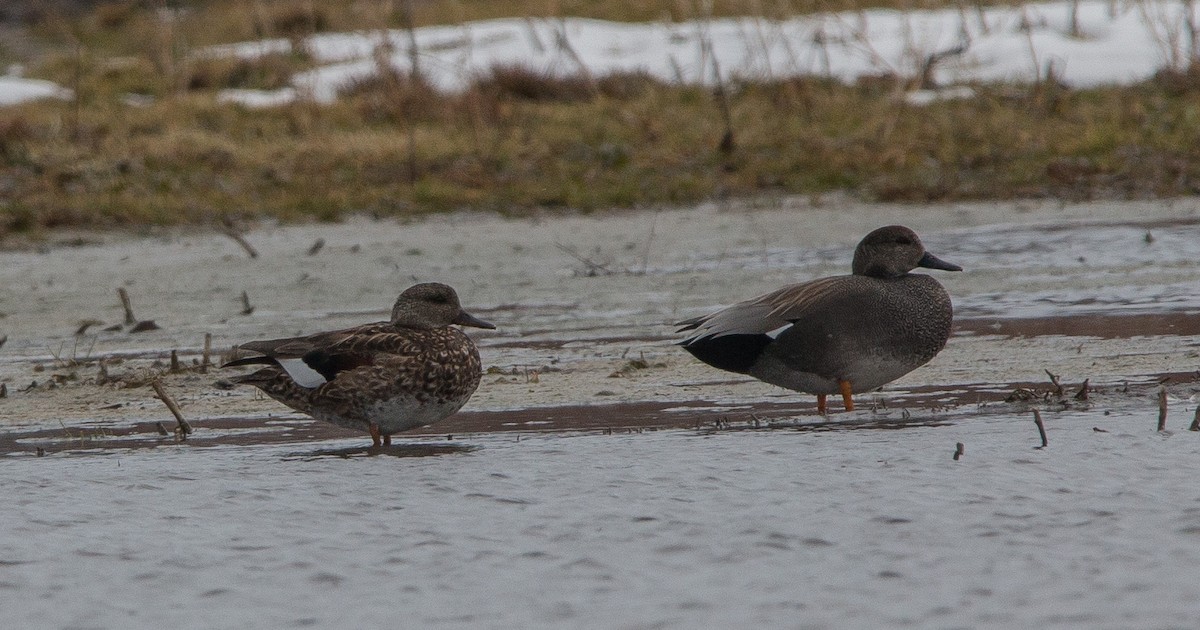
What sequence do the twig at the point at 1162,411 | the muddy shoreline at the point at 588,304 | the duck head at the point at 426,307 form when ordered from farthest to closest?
the muddy shoreline at the point at 588,304 < the duck head at the point at 426,307 < the twig at the point at 1162,411

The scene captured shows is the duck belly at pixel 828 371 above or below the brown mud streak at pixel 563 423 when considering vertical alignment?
above

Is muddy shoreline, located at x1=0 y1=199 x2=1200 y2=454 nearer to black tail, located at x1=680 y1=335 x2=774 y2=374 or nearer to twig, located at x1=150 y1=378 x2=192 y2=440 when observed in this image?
twig, located at x1=150 y1=378 x2=192 y2=440

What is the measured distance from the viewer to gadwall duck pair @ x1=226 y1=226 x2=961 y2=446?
5.28 m

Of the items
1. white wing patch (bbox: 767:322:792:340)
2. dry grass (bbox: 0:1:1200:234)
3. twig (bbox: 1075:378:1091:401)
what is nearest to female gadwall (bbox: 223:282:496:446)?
white wing patch (bbox: 767:322:792:340)

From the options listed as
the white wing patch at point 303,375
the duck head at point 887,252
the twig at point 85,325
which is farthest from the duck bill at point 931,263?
the twig at point 85,325

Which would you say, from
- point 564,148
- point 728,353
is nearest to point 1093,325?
point 728,353

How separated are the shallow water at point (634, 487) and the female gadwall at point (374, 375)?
0.42ft

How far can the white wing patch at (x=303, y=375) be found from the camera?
5.31 metres

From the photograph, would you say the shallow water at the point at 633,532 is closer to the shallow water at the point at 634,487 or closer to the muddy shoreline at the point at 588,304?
the shallow water at the point at 634,487

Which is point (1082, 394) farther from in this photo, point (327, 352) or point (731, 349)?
point (327, 352)

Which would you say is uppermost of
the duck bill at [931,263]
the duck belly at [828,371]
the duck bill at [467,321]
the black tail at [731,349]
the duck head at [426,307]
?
the duck bill at [931,263]

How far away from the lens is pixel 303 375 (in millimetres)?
5328

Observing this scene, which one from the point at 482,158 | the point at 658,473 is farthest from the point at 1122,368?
the point at 482,158

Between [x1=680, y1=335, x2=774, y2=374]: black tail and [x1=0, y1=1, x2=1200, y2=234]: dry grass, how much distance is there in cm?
663
